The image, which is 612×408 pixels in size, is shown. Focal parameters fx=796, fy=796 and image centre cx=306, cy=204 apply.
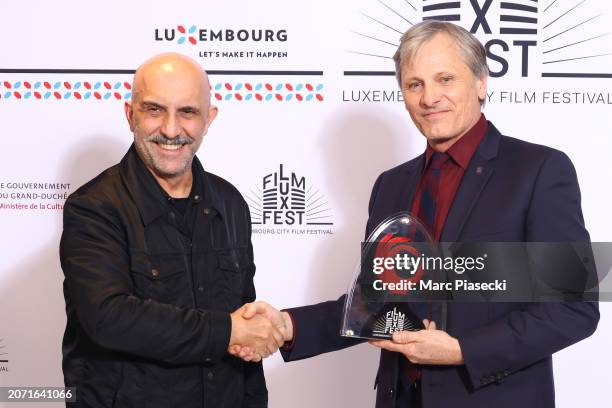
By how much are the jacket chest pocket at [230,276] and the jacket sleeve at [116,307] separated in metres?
0.13

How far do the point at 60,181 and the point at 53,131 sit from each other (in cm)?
21

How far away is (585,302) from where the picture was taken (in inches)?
82.4

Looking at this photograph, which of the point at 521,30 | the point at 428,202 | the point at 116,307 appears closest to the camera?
the point at 116,307

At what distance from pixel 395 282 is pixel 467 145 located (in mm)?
436

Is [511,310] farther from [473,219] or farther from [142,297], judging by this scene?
[142,297]

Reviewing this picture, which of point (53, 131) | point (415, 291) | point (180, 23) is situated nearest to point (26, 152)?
point (53, 131)

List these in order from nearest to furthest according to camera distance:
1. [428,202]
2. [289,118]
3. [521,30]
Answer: [428,202], [521,30], [289,118]

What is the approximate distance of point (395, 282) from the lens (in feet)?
7.09

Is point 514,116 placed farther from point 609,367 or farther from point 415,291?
point 415,291

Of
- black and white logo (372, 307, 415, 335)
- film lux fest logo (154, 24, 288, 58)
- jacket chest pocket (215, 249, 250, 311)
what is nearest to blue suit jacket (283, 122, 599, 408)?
black and white logo (372, 307, 415, 335)

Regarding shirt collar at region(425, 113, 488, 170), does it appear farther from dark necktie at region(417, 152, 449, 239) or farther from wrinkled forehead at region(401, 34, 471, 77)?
wrinkled forehead at region(401, 34, 471, 77)

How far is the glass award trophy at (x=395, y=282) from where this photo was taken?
212cm

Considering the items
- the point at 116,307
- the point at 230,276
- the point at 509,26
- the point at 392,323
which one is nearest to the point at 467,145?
the point at 392,323

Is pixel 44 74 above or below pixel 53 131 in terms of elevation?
above
